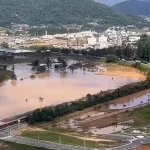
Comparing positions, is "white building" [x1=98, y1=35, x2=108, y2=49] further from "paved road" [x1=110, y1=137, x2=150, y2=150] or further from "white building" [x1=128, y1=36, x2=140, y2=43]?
"paved road" [x1=110, y1=137, x2=150, y2=150]

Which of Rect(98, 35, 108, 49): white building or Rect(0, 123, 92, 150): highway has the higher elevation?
Rect(98, 35, 108, 49): white building

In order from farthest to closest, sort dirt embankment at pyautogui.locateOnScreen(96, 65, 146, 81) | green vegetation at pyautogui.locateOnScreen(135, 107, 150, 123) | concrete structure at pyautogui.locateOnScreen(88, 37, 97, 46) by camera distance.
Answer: concrete structure at pyautogui.locateOnScreen(88, 37, 97, 46)
dirt embankment at pyautogui.locateOnScreen(96, 65, 146, 81)
green vegetation at pyautogui.locateOnScreen(135, 107, 150, 123)

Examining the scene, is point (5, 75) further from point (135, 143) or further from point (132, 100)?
point (135, 143)

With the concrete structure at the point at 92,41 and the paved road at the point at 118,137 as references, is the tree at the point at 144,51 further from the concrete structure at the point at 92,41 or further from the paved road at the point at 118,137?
the paved road at the point at 118,137

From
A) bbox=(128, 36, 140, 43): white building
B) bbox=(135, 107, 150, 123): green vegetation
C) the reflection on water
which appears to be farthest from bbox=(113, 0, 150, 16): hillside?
bbox=(135, 107, 150, 123): green vegetation

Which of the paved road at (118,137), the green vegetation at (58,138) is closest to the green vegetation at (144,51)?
the paved road at (118,137)

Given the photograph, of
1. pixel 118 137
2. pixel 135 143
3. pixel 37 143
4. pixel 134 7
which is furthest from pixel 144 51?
pixel 134 7
